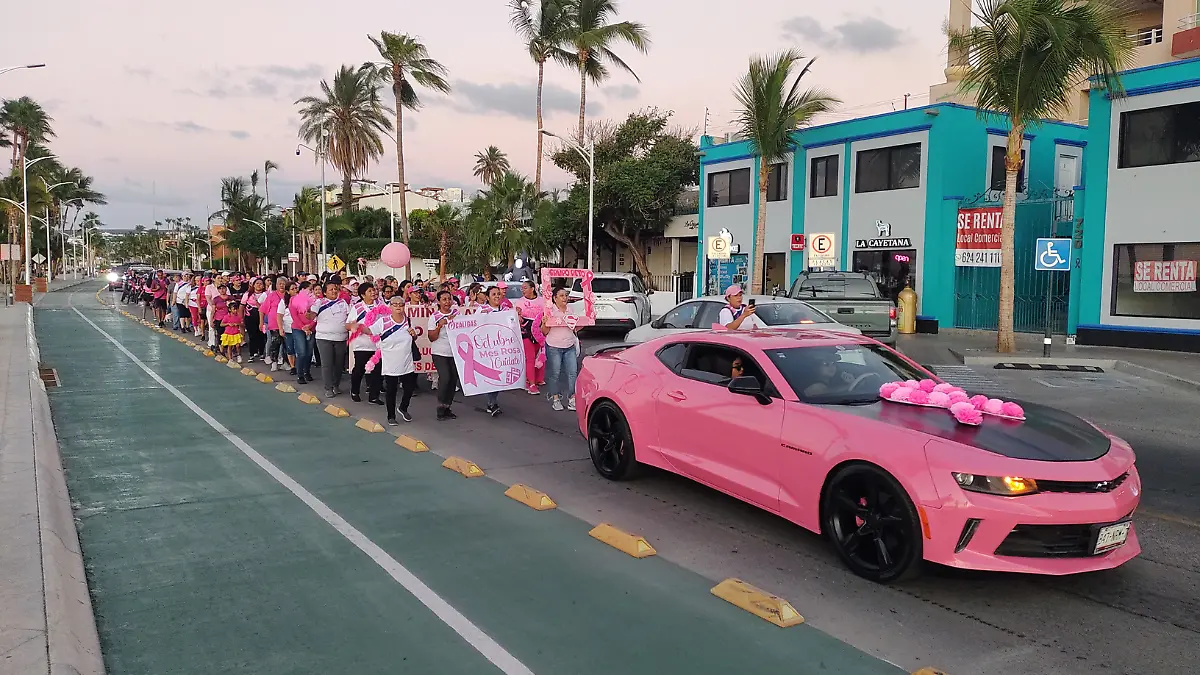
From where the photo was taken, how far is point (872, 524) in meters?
5.10

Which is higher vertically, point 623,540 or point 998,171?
point 998,171

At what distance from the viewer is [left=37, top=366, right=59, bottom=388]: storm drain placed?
44.5 ft

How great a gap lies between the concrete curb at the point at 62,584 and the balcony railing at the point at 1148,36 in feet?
120

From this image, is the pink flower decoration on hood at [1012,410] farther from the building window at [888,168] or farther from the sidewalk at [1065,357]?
the building window at [888,168]

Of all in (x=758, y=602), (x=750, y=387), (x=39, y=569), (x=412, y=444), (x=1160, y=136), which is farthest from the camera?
(x=1160, y=136)

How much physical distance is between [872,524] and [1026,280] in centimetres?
2211

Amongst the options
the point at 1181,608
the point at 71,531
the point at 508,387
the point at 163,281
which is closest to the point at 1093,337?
the point at 508,387

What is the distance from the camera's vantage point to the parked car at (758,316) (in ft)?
44.5

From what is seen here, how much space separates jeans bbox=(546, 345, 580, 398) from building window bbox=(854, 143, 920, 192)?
18.1 m

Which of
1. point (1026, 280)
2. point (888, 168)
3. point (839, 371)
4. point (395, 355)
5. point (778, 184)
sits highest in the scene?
point (888, 168)

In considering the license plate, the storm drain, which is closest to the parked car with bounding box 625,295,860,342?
the license plate

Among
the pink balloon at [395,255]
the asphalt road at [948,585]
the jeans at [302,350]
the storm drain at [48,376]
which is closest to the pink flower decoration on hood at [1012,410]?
the asphalt road at [948,585]

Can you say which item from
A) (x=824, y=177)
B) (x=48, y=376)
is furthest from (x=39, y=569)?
(x=824, y=177)

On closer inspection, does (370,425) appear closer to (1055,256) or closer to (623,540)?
(623,540)
